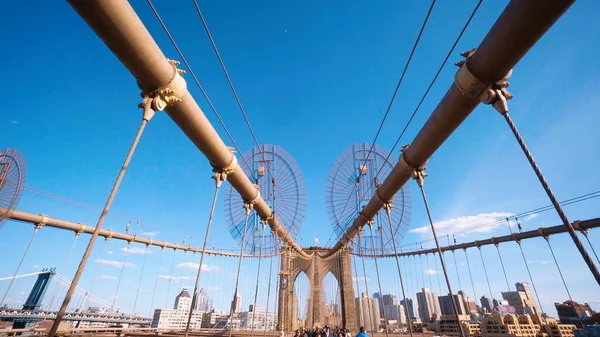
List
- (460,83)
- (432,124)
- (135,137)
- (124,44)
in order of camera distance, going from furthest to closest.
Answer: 1. (432,124)
2. (460,83)
3. (135,137)
4. (124,44)

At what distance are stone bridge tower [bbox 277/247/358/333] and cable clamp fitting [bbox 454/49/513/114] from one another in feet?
113

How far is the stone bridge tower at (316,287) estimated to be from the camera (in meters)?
39.5

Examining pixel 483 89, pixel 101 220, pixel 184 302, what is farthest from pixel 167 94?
pixel 184 302

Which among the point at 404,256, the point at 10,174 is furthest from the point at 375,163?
the point at 404,256

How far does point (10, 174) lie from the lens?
15617 mm

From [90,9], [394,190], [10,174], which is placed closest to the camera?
[90,9]

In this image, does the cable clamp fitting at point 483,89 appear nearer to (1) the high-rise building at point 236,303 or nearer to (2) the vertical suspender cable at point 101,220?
(2) the vertical suspender cable at point 101,220

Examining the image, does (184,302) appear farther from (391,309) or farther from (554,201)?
(554,201)

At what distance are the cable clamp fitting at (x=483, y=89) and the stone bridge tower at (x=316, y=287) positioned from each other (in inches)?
1354

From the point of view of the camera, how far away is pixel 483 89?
550 cm

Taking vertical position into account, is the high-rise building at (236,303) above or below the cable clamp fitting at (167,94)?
below

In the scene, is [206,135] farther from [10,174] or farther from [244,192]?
[10,174]

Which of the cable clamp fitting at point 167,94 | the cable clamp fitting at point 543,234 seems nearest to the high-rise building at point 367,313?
the cable clamp fitting at point 167,94

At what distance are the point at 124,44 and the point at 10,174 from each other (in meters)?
18.8
